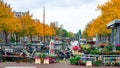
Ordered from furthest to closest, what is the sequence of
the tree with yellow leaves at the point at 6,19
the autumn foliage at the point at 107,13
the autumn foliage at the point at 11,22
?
the autumn foliage at the point at 11,22 < the tree with yellow leaves at the point at 6,19 < the autumn foliage at the point at 107,13

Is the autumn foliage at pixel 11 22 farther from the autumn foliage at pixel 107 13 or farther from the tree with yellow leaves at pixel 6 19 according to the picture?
the autumn foliage at pixel 107 13

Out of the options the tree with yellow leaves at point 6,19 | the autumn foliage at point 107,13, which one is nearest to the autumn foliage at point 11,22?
the tree with yellow leaves at point 6,19

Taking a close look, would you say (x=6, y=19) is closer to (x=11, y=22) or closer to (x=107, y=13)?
(x=11, y=22)

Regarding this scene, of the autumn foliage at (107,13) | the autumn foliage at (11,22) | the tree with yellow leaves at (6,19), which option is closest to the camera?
the autumn foliage at (107,13)

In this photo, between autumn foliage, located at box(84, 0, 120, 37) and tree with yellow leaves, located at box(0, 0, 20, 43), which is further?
tree with yellow leaves, located at box(0, 0, 20, 43)

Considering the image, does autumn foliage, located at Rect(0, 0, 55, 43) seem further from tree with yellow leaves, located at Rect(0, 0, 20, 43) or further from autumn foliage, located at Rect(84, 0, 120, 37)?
autumn foliage, located at Rect(84, 0, 120, 37)

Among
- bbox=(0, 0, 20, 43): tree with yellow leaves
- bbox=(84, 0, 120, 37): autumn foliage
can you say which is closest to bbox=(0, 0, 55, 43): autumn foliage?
bbox=(0, 0, 20, 43): tree with yellow leaves

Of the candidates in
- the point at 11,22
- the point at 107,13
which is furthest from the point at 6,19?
the point at 107,13

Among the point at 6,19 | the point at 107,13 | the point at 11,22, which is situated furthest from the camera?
the point at 11,22

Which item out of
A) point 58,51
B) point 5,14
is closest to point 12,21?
point 5,14

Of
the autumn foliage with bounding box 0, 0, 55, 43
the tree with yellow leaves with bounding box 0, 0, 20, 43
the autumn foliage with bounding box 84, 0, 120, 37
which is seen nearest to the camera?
the autumn foliage with bounding box 84, 0, 120, 37

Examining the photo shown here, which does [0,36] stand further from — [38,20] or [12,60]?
[12,60]

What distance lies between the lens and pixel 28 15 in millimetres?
87375

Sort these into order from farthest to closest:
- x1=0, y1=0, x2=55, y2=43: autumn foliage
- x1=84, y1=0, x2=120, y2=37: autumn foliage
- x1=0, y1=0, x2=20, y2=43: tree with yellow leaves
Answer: x1=0, y1=0, x2=55, y2=43: autumn foliage
x1=0, y1=0, x2=20, y2=43: tree with yellow leaves
x1=84, y1=0, x2=120, y2=37: autumn foliage
